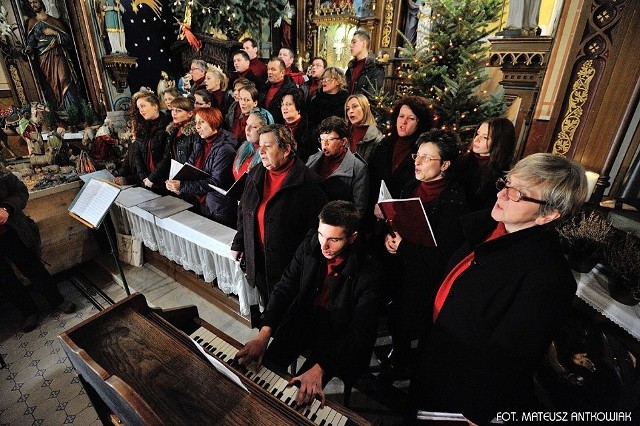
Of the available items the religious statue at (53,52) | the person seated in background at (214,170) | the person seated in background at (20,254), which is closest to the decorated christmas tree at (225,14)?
the religious statue at (53,52)

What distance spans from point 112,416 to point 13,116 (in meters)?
6.49

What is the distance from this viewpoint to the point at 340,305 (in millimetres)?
1833

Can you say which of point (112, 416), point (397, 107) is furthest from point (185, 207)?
point (397, 107)

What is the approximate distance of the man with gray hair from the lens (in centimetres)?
472

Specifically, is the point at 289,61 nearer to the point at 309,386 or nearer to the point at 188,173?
the point at 188,173

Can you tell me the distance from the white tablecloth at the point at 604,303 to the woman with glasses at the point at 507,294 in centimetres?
83

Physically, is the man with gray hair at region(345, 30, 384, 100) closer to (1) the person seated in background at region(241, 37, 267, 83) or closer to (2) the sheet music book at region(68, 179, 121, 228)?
(1) the person seated in background at region(241, 37, 267, 83)

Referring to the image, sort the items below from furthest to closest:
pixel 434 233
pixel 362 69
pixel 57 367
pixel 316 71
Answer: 1. pixel 316 71
2. pixel 362 69
3. pixel 57 367
4. pixel 434 233

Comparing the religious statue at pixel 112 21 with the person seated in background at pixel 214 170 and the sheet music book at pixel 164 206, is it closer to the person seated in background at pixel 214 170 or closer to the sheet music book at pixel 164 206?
the person seated in background at pixel 214 170

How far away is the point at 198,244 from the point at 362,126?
2.12m

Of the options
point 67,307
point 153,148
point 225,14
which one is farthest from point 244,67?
point 67,307

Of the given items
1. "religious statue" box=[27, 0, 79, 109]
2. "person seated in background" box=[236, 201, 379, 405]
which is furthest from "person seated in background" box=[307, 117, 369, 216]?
"religious statue" box=[27, 0, 79, 109]

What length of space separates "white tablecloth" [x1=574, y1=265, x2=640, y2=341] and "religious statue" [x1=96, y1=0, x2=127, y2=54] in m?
9.18

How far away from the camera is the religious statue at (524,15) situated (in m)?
3.83
